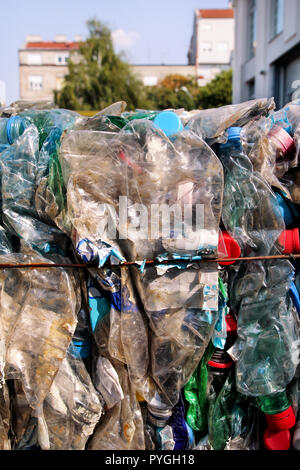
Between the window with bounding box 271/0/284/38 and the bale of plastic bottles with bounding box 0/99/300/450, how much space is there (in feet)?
27.1

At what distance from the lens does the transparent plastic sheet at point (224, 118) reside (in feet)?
4.44

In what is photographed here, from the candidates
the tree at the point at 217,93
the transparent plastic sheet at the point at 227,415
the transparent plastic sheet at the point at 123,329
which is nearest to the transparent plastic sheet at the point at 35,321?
the transparent plastic sheet at the point at 123,329

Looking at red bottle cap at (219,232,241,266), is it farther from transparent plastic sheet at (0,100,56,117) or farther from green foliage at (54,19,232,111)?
green foliage at (54,19,232,111)

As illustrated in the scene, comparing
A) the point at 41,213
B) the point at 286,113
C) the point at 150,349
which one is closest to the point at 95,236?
the point at 41,213

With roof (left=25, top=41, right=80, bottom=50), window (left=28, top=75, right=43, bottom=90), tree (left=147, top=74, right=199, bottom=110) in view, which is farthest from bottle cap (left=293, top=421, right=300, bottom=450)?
roof (left=25, top=41, right=80, bottom=50)

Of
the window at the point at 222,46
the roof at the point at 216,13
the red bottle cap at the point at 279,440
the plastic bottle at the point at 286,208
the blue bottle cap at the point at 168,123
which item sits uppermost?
the roof at the point at 216,13

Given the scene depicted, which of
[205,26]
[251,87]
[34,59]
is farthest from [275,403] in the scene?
[34,59]

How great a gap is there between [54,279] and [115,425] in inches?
22.3

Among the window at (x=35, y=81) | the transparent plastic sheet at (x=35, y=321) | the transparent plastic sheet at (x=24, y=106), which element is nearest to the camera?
the transparent plastic sheet at (x=35, y=321)

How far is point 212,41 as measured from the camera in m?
33.4

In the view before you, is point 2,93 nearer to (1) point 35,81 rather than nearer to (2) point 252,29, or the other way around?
(2) point 252,29

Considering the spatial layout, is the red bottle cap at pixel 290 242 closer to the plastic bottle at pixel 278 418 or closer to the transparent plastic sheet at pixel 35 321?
the plastic bottle at pixel 278 418
